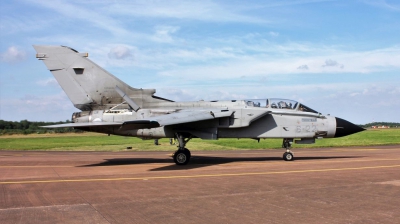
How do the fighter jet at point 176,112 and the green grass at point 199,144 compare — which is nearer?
the fighter jet at point 176,112

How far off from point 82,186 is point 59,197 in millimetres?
1830

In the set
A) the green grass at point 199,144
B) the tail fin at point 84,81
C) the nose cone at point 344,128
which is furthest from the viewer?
the green grass at point 199,144

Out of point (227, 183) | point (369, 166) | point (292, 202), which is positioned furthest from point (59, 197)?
point (369, 166)

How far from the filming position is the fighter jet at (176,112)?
1844 cm

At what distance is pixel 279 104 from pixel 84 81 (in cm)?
989

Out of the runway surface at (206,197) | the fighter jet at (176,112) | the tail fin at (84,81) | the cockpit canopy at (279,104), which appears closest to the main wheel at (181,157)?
the fighter jet at (176,112)

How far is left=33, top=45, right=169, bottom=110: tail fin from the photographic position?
64.1ft

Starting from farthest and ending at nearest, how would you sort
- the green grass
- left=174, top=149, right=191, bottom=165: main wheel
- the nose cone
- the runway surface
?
the green grass < the nose cone < left=174, top=149, right=191, bottom=165: main wheel < the runway surface

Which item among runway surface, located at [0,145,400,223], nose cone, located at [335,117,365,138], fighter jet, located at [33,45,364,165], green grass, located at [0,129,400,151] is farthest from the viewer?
green grass, located at [0,129,400,151]

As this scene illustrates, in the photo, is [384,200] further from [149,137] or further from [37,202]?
[149,137]

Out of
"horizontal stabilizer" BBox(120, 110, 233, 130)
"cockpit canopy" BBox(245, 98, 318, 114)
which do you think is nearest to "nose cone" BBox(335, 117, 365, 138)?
"cockpit canopy" BBox(245, 98, 318, 114)

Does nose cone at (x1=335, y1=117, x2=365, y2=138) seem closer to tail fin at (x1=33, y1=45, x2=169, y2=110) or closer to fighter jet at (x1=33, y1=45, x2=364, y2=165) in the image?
fighter jet at (x1=33, y1=45, x2=364, y2=165)

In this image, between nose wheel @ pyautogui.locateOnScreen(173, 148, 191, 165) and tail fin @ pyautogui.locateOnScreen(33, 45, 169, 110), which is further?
tail fin @ pyautogui.locateOnScreen(33, 45, 169, 110)

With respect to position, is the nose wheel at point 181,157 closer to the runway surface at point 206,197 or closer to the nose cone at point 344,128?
the runway surface at point 206,197
